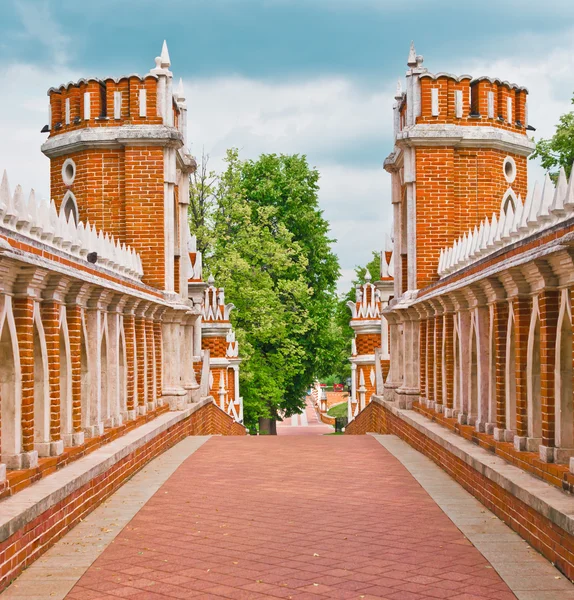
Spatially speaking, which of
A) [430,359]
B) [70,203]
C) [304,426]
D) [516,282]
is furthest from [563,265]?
[304,426]

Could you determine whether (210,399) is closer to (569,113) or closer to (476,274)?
(476,274)

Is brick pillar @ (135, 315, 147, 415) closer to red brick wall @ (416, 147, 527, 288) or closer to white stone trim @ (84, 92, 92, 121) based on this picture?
white stone trim @ (84, 92, 92, 121)

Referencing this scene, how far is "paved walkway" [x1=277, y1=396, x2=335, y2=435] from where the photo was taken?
53688 mm

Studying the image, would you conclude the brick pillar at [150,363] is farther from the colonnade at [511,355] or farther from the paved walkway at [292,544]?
the colonnade at [511,355]

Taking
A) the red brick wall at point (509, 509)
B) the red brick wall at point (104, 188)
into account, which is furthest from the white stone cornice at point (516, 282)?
the red brick wall at point (104, 188)

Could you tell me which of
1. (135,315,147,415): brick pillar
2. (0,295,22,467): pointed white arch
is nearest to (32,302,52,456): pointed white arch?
(0,295,22,467): pointed white arch

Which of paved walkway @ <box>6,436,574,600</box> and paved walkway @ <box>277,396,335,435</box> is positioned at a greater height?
paved walkway @ <box>6,436,574,600</box>

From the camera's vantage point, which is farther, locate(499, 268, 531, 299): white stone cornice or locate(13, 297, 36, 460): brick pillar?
locate(499, 268, 531, 299): white stone cornice

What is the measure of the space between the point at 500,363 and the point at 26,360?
4.74m

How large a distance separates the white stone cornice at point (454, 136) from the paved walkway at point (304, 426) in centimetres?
2964

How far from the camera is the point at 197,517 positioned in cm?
903

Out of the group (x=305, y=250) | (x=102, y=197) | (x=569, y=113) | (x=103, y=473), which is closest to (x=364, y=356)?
(x=305, y=250)

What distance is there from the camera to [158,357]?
1714 centimetres

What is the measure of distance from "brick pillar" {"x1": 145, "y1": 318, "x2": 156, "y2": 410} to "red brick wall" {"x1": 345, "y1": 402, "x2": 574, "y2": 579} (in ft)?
14.1
